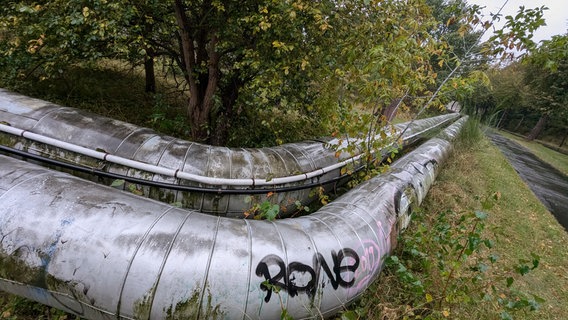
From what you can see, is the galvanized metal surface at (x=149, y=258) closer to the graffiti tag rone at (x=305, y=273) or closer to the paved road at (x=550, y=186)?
the graffiti tag rone at (x=305, y=273)

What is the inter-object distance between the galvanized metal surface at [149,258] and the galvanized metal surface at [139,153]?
3.12ft

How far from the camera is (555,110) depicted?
2447 centimetres

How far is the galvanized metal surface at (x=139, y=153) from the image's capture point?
139 inches

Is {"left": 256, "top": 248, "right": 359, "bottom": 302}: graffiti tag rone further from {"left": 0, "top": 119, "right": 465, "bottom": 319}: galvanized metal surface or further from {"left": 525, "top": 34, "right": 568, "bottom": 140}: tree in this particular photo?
{"left": 525, "top": 34, "right": 568, "bottom": 140}: tree

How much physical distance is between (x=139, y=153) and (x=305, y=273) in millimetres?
2664

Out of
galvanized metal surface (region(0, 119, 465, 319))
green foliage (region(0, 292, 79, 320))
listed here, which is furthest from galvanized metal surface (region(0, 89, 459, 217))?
green foliage (region(0, 292, 79, 320))

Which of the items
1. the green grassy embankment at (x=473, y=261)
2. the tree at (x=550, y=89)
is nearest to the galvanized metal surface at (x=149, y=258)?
the green grassy embankment at (x=473, y=261)

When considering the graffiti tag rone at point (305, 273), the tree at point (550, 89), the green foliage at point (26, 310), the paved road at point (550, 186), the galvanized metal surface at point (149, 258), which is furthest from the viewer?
the tree at point (550, 89)

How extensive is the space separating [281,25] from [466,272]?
4.69m

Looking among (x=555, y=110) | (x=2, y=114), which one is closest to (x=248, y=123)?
(x=2, y=114)

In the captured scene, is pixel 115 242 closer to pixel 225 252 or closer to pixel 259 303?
pixel 225 252

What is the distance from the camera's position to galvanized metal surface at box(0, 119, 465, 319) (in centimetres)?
207

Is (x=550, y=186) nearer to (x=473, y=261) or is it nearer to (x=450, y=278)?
(x=473, y=261)

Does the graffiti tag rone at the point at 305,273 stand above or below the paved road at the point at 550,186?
above
